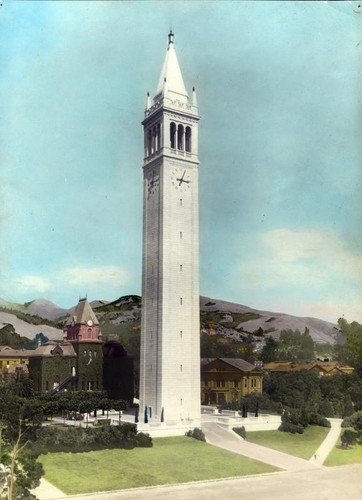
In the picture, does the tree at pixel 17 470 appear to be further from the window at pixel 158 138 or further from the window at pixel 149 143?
the window at pixel 158 138

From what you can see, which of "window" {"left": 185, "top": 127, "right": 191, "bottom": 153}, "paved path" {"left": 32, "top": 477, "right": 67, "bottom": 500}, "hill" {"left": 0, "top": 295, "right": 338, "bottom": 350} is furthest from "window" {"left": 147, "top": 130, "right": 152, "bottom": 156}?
"paved path" {"left": 32, "top": 477, "right": 67, "bottom": 500}

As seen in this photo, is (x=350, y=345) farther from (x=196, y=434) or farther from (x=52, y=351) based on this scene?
(x=52, y=351)

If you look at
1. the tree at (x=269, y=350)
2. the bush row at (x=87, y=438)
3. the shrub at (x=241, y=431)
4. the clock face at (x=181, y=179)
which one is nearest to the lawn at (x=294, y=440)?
the shrub at (x=241, y=431)

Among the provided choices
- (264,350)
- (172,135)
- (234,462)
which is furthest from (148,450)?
(264,350)

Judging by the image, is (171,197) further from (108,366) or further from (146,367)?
(108,366)

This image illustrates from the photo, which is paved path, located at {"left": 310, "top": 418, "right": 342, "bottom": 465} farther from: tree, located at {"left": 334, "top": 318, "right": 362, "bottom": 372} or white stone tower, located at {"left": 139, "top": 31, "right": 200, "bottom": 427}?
white stone tower, located at {"left": 139, "top": 31, "right": 200, "bottom": 427}

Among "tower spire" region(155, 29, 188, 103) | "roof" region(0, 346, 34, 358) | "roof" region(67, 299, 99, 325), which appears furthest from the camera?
"roof" region(0, 346, 34, 358)
